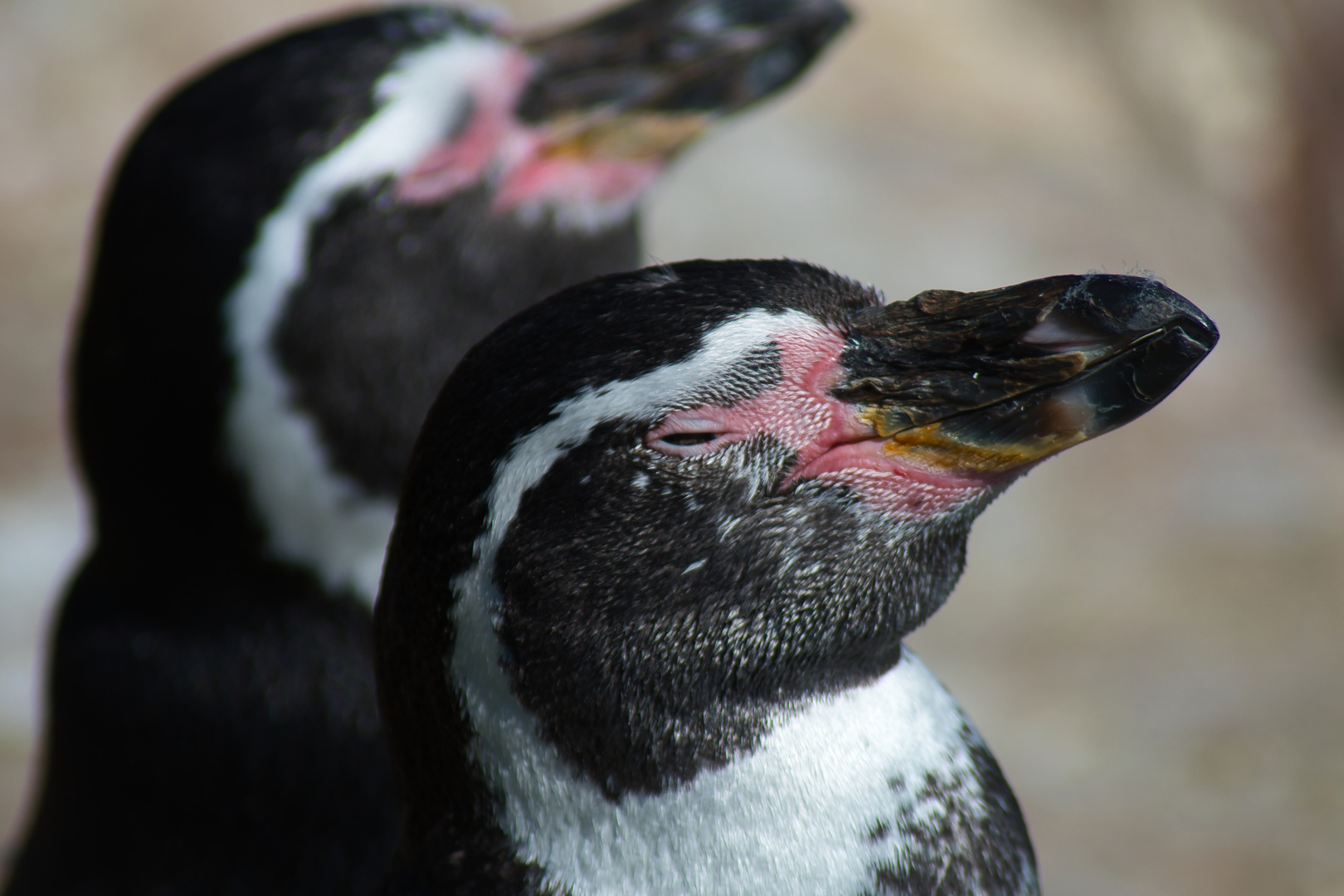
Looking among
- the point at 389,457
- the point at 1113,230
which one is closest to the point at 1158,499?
the point at 1113,230

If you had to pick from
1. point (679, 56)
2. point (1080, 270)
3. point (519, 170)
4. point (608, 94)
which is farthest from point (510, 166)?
point (1080, 270)

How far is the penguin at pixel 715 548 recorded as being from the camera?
3.79ft

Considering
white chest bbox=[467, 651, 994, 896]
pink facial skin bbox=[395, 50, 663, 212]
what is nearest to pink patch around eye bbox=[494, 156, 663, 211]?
pink facial skin bbox=[395, 50, 663, 212]

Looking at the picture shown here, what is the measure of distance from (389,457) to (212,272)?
309 mm

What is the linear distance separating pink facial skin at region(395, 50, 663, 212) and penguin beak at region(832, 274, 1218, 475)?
0.80 metres

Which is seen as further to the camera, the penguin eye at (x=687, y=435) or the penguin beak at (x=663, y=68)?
the penguin beak at (x=663, y=68)

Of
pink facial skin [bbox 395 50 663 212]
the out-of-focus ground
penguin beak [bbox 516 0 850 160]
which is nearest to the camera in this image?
pink facial skin [bbox 395 50 663 212]

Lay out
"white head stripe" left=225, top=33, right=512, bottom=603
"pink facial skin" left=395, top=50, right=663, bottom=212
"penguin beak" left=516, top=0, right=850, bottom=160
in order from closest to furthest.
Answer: "white head stripe" left=225, top=33, right=512, bottom=603 < "pink facial skin" left=395, top=50, right=663, bottom=212 < "penguin beak" left=516, top=0, right=850, bottom=160

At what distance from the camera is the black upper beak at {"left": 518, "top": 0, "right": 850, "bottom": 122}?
199cm

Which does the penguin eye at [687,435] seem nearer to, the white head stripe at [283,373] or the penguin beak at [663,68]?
the white head stripe at [283,373]

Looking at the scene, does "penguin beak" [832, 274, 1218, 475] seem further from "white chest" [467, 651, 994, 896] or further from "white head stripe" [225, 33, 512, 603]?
"white head stripe" [225, 33, 512, 603]

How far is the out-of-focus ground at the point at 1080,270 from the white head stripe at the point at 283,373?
168 cm

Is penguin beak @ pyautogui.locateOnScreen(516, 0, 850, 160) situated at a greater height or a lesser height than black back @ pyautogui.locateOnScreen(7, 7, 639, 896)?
greater

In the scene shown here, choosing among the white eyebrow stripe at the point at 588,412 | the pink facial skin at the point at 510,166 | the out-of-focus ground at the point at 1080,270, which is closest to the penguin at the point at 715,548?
the white eyebrow stripe at the point at 588,412
